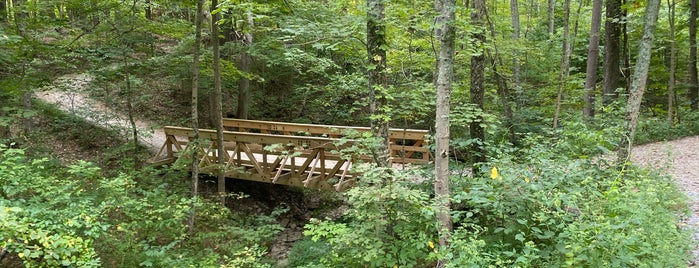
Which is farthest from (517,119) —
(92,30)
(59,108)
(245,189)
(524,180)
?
(59,108)

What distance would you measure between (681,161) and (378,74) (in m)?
7.97

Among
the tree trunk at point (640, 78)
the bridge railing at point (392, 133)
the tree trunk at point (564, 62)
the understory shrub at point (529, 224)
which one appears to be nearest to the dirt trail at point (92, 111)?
the bridge railing at point (392, 133)

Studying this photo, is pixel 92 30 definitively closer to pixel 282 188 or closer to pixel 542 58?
pixel 282 188

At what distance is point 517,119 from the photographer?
10242 mm

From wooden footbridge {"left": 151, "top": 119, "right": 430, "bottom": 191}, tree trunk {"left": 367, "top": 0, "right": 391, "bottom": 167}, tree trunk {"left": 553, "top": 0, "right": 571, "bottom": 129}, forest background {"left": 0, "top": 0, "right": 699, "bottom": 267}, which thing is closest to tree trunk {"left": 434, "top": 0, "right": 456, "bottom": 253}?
forest background {"left": 0, "top": 0, "right": 699, "bottom": 267}

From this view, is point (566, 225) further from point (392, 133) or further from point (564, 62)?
point (564, 62)

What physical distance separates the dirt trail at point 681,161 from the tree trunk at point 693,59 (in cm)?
284

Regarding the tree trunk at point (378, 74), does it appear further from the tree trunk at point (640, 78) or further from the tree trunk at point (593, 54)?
the tree trunk at point (593, 54)

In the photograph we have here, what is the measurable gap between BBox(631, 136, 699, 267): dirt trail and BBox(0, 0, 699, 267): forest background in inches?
14.4

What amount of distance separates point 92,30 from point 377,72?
673 centimetres

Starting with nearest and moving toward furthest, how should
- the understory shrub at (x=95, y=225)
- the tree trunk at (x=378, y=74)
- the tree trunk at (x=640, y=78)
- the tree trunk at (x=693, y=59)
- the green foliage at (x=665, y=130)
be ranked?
the understory shrub at (x=95, y=225), the tree trunk at (x=378, y=74), the tree trunk at (x=640, y=78), the green foliage at (x=665, y=130), the tree trunk at (x=693, y=59)

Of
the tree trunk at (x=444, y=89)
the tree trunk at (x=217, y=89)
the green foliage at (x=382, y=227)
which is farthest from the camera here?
the tree trunk at (x=217, y=89)

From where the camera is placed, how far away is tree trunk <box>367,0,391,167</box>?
4.82 meters

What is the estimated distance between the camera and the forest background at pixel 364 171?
12.1 feet
